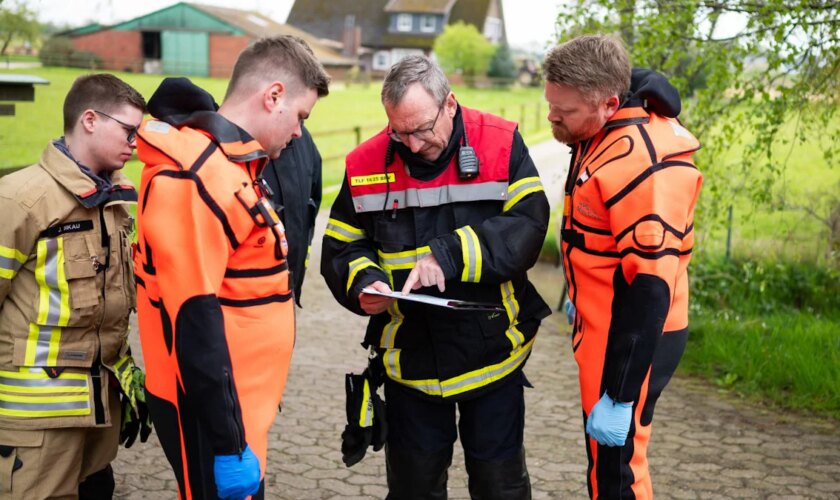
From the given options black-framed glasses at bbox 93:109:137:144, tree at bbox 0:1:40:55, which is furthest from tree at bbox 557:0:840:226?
tree at bbox 0:1:40:55

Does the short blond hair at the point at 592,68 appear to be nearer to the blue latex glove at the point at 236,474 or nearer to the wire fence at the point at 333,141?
the blue latex glove at the point at 236,474

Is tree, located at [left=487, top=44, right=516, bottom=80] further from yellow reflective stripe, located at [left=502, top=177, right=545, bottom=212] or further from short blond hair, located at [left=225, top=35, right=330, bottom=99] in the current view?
short blond hair, located at [left=225, top=35, right=330, bottom=99]

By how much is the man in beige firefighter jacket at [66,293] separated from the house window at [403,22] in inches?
1777

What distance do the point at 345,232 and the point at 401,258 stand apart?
268 millimetres

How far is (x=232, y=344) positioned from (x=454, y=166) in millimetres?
1142

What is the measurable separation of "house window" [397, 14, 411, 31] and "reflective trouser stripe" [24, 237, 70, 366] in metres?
45.4

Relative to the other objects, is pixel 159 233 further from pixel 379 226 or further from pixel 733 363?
pixel 733 363

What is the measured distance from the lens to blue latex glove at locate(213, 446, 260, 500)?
2564mm

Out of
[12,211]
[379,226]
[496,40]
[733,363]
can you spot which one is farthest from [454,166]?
[496,40]

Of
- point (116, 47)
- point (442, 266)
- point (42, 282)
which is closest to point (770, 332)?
point (442, 266)

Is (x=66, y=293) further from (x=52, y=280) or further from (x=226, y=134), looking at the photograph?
(x=226, y=134)

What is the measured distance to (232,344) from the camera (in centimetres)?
269

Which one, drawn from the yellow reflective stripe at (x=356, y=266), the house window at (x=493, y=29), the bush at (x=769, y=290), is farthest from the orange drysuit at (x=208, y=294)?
the house window at (x=493, y=29)

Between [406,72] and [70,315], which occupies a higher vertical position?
[406,72]
